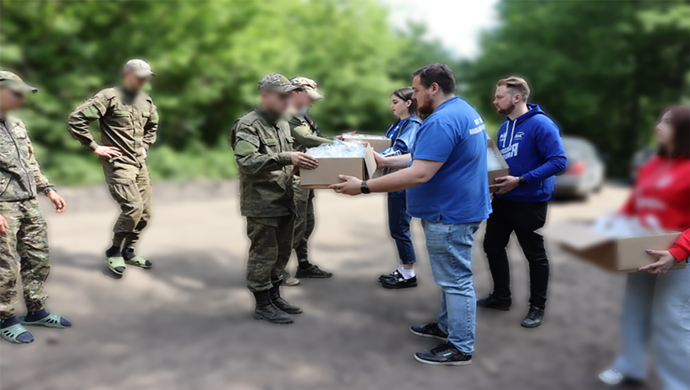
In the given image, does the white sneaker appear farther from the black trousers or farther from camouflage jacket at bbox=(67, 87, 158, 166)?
camouflage jacket at bbox=(67, 87, 158, 166)

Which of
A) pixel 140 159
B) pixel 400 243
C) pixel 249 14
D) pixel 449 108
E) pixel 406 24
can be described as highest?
pixel 406 24

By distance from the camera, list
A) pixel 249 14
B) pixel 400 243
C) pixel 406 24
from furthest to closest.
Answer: pixel 406 24 < pixel 249 14 < pixel 400 243

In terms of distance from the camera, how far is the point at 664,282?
732cm

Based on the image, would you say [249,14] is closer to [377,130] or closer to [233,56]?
[233,56]

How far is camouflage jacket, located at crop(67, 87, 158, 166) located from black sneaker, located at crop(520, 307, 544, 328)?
511 centimetres

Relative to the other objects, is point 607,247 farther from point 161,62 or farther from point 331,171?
point 161,62

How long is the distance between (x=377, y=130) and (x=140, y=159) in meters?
19.5

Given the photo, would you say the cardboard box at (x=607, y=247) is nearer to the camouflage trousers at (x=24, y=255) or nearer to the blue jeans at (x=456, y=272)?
the blue jeans at (x=456, y=272)

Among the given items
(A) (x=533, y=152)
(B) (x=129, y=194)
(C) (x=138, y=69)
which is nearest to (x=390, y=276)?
(A) (x=533, y=152)

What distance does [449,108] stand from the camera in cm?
667

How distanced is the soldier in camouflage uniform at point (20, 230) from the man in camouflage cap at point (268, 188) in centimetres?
202

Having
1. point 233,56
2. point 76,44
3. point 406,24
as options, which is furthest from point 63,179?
point 406,24

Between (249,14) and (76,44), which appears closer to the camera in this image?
(76,44)

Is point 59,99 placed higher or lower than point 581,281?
higher
